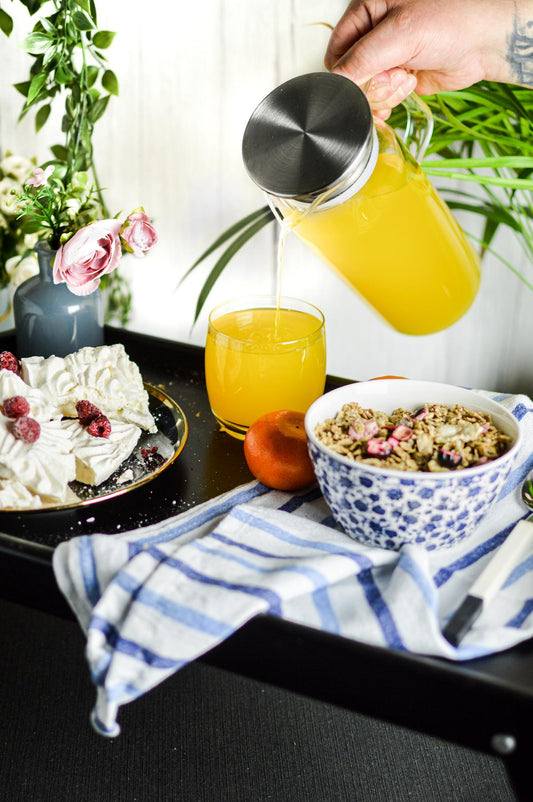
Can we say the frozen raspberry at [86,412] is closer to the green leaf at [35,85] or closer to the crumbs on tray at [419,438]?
the crumbs on tray at [419,438]

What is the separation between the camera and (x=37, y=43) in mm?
995

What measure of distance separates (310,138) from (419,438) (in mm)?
280

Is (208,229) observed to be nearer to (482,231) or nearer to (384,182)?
(482,231)

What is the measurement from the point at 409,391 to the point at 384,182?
0.68ft

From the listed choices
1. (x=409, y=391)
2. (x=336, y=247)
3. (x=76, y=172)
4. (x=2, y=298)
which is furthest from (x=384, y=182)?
(x=2, y=298)

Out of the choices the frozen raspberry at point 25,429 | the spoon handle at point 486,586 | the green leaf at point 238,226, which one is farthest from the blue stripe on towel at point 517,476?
the green leaf at point 238,226

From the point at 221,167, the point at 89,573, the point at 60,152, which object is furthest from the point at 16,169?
the point at 89,573

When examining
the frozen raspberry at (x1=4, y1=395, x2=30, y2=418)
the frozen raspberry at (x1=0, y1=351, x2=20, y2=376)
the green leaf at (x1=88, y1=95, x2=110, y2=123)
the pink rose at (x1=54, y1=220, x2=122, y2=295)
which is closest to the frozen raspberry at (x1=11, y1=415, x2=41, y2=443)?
the frozen raspberry at (x1=4, y1=395, x2=30, y2=418)

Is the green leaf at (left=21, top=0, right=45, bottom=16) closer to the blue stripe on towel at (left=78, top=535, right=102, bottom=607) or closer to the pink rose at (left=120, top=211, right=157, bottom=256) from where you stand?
the pink rose at (left=120, top=211, right=157, bottom=256)

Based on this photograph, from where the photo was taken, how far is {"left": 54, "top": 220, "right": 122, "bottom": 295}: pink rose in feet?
2.90

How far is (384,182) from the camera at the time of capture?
753 millimetres

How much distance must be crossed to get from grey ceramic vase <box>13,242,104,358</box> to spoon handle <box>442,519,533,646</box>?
1.94 feet

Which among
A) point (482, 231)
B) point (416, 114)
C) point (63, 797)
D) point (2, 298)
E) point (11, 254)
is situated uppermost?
point (416, 114)

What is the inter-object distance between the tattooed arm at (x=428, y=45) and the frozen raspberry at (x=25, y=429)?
47cm
